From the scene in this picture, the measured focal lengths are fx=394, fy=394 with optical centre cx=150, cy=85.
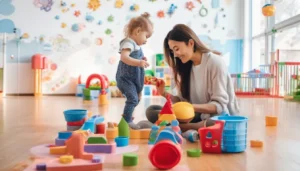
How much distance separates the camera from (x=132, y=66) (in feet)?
7.12

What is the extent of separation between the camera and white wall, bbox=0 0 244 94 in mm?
5848

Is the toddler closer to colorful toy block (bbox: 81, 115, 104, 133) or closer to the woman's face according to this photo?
the woman's face

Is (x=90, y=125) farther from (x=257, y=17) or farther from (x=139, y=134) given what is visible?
(x=257, y=17)

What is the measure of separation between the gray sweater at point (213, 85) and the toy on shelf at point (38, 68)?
13.5ft

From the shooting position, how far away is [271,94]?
17.5 ft

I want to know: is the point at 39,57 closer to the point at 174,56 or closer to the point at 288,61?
the point at 288,61

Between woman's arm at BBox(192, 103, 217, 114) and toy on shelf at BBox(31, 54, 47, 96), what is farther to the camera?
toy on shelf at BBox(31, 54, 47, 96)

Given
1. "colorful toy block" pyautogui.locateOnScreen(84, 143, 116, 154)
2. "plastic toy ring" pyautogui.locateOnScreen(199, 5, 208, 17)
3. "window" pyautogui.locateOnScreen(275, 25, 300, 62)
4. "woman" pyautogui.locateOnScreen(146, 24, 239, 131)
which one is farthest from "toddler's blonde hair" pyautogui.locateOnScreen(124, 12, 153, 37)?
"plastic toy ring" pyautogui.locateOnScreen(199, 5, 208, 17)

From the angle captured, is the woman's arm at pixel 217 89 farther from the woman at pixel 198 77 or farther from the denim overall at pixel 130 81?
the denim overall at pixel 130 81

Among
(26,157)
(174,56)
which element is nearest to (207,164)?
(26,157)

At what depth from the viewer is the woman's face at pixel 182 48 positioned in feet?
6.14

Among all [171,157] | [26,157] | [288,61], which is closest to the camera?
[171,157]

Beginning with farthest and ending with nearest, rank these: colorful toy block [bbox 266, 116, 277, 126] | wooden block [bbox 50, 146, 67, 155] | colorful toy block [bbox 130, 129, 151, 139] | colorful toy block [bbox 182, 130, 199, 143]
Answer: colorful toy block [bbox 266, 116, 277, 126]
colorful toy block [bbox 130, 129, 151, 139]
colorful toy block [bbox 182, 130, 199, 143]
wooden block [bbox 50, 146, 67, 155]

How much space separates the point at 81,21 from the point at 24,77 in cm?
119
